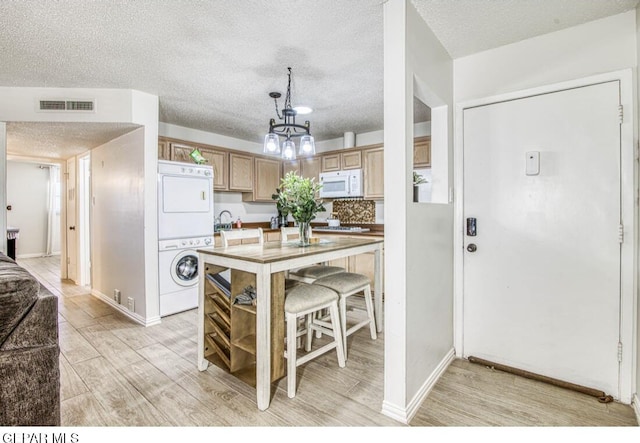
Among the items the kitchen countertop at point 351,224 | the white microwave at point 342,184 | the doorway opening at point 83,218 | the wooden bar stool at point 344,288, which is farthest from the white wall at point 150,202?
the doorway opening at point 83,218

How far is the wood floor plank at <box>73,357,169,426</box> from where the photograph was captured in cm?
175

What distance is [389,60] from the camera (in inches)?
67.9

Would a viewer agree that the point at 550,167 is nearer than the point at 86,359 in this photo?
Yes

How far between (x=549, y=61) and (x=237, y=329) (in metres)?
2.72

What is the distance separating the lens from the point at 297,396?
6.46 ft

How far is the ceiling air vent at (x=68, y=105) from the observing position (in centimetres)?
301

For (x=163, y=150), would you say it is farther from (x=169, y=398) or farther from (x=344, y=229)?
(x=169, y=398)

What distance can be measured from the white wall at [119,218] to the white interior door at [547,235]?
3.14 metres

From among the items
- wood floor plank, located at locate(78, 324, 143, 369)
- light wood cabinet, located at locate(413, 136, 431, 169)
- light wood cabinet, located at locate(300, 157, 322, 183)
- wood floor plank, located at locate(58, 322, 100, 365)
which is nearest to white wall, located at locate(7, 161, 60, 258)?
wood floor plank, located at locate(58, 322, 100, 365)

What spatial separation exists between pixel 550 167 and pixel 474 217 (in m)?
0.57

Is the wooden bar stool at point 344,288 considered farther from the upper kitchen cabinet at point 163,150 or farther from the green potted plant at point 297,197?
the upper kitchen cabinet at point 163,150

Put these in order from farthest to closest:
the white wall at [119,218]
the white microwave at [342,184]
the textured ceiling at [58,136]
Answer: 1. the white microwave at [342,184]
2. the white wall at [119,218]
3. the textured ceiling at [58,136]
